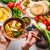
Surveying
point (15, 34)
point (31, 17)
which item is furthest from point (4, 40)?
point (31, 17)

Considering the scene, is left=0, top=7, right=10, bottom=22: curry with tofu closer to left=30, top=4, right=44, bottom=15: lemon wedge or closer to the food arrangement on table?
the food arrangement on table

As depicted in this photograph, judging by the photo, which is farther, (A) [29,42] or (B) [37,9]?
(B) [37,9]

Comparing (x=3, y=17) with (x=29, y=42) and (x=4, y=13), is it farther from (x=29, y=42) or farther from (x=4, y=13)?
(x=29, y=42)

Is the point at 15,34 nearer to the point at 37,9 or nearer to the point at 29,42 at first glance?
the point at 29,42

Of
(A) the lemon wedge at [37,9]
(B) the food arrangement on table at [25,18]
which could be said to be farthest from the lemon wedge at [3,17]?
(A) the lemon wedge at [37,9]

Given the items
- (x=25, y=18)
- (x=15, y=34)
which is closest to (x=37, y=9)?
(x=25, y=18)

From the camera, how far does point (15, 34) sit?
934 millimetres

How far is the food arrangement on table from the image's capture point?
0.93 m

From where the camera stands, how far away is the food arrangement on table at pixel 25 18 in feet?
3.06

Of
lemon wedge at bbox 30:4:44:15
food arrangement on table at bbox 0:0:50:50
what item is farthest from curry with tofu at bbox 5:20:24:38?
lemon wedge at bbox 30:4:44:15

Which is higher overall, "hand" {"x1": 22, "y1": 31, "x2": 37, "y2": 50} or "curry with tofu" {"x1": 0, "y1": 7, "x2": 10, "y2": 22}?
"curry with tofu" {"x1": 0, "y1": 7, "x2": 10, "y2": 22}

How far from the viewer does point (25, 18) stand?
3.23 feet

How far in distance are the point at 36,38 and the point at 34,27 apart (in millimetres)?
59

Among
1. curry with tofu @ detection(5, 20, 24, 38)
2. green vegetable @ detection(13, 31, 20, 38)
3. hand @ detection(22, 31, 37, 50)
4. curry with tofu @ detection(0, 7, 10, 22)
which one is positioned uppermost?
curry with tofu @ detection(0, 7, 10, 22)
